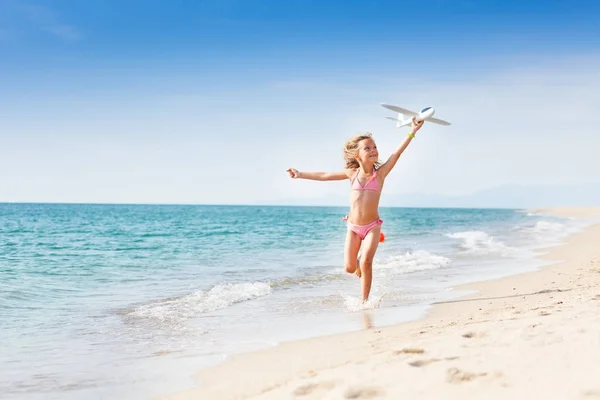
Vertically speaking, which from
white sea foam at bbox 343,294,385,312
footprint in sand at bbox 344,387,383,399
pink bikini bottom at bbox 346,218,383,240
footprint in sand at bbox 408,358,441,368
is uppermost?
pink bikini bottom at bbox 346,218,383,240

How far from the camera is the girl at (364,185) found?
7844mm

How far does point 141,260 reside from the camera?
1688 centimetres

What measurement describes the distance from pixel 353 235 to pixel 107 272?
27.1 feet

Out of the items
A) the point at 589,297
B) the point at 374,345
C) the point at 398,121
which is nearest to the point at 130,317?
the point at 374,345

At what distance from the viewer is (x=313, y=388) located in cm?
381

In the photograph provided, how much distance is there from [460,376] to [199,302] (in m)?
6.22

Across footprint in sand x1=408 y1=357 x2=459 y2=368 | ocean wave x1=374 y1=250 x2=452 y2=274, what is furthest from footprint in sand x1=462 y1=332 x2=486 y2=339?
ocean wave x1=374 y1=250 x2=452 y2=274

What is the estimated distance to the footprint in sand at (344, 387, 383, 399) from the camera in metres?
3.54

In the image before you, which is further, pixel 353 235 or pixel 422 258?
pixel 422 258

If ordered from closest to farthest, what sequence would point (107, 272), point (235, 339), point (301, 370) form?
point (301, 370) → point (235, 339) → point (107, 272)

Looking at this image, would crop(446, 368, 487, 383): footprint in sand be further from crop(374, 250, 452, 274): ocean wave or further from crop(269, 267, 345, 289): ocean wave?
crop(374, 250, 452, 274): ocean wave

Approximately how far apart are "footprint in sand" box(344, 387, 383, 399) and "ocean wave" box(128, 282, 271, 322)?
4.67 m

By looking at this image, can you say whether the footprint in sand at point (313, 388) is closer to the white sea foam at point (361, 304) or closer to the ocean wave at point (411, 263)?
the white sea foam at point (361, 304)

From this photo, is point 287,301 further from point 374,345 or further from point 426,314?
point 374,345
